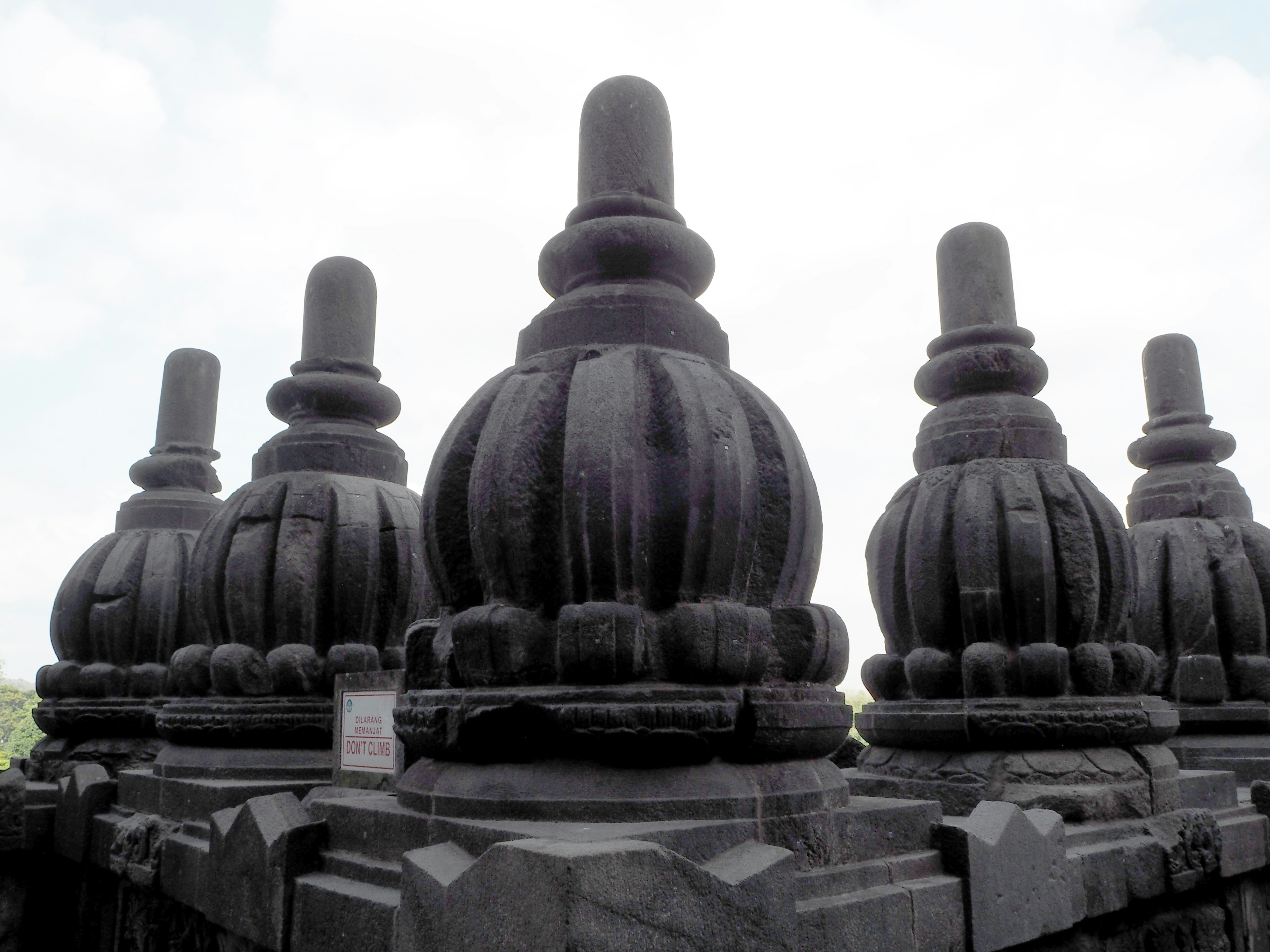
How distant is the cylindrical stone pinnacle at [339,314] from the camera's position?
19.3 ft

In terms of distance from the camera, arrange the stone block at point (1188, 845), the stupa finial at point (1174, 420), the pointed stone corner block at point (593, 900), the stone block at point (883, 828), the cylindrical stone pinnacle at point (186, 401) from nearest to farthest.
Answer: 1. the pointed stone corner block at point (593, 900)
2. the stone block at point (883, 828)
3. the stone block at point (1188, 845)
4. the stupa finial at point (1174, 420)
5. the cylindrical stone pinnacle at point (186, 401)

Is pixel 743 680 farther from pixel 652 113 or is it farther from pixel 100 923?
pixel 100 923

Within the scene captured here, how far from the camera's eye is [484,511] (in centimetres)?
321

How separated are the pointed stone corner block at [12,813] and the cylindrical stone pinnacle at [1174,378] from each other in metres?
7.75

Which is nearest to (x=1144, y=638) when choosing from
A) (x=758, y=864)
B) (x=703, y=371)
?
(x=703, y=371)

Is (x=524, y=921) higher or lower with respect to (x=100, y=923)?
higher

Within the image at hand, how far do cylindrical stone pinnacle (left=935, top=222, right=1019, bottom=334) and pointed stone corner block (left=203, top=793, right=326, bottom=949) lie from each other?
428 cm

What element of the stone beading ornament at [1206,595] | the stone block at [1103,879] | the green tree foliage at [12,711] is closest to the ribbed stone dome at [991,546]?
the stone block at [1103,879]

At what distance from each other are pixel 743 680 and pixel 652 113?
241 cm

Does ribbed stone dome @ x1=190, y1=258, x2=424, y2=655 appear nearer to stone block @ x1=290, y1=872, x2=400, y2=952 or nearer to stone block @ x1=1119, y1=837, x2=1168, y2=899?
stone block @ x1=290, y1=872, x2=400, y2=952

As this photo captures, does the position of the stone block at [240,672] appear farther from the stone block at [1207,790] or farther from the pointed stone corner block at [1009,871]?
the stone block at [1207,790]

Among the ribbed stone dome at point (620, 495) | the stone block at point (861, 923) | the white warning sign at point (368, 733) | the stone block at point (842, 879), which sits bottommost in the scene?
the stone block at point (861, 923)

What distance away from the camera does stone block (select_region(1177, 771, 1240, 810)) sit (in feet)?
15.5

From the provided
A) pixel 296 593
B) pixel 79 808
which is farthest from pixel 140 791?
pixel 296 593
